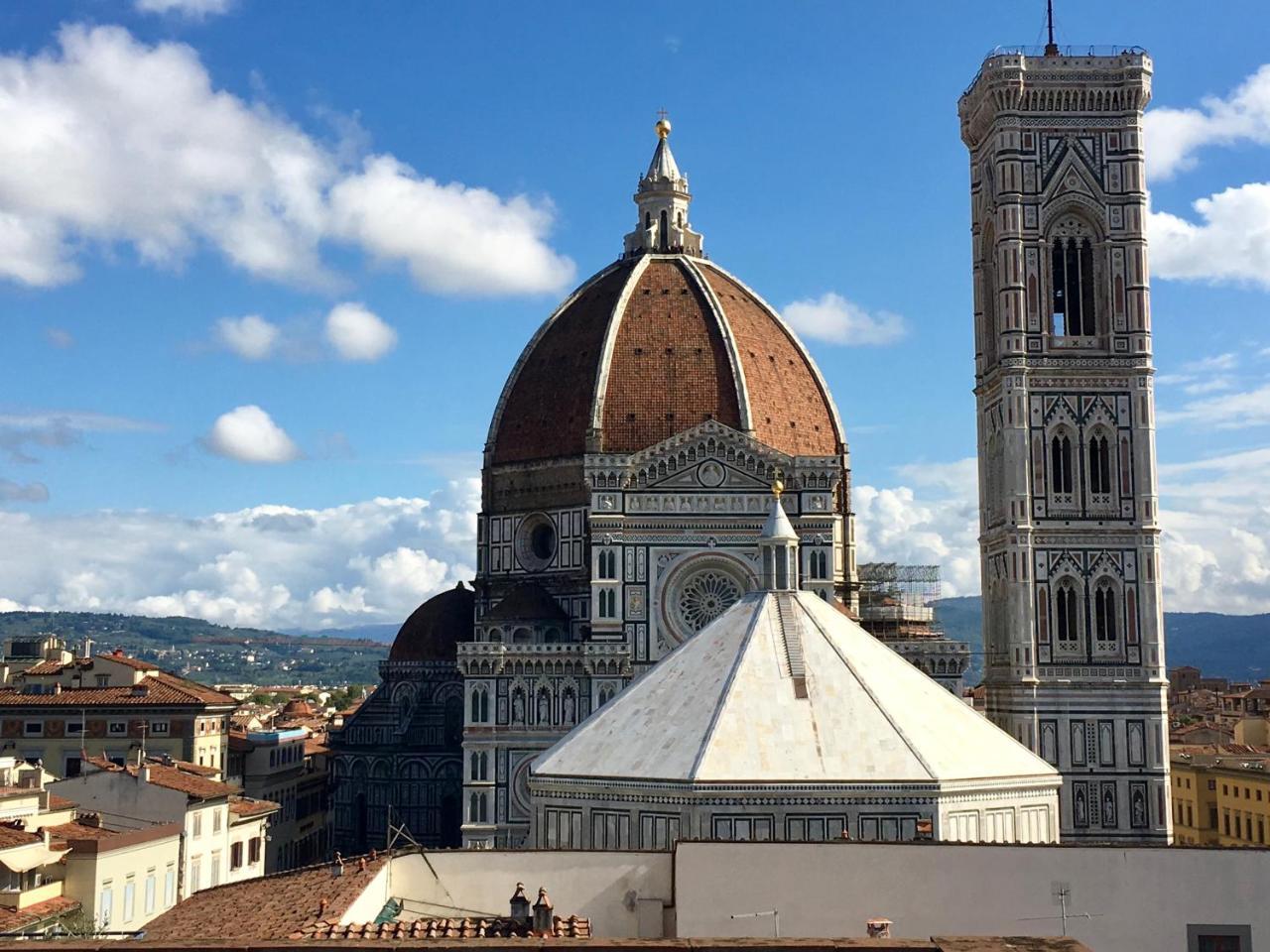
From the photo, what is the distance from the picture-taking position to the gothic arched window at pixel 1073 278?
54.2m

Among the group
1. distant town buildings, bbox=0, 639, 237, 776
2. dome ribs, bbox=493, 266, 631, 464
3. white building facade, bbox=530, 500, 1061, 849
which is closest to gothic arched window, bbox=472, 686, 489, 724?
distant town buildings, bbox=0, 639, 237, 776

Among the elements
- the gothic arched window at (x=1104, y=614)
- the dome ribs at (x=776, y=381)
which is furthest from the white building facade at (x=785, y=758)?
the dome ribs at (x=776, y=381)

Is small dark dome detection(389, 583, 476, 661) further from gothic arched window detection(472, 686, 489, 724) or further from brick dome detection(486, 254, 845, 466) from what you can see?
gothic arched window detection(472, 686, 489, 724)

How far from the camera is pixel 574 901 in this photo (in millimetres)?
20844

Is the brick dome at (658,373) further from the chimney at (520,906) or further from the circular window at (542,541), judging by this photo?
the chimney at (520,906)

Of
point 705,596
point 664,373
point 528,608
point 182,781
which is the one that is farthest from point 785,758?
point 664,373

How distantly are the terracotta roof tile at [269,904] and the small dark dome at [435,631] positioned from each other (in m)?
41.5

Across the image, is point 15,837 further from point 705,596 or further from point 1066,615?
point 1066,615

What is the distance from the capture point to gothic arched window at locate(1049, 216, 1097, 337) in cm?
5422

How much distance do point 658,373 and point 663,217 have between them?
31.7ft

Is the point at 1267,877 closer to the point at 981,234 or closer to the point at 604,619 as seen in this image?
the point at 604,619

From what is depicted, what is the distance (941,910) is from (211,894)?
9.14m

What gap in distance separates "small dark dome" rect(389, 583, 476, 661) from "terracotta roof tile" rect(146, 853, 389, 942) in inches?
1635

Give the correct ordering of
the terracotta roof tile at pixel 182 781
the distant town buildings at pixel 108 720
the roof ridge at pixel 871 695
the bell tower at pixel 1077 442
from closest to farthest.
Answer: the roof ridge at pixel 871 695
the terracotta roof tile at pixel 182 781
the bell tower at pixel 1077 442
the distant town buildings at pixel 108 720
